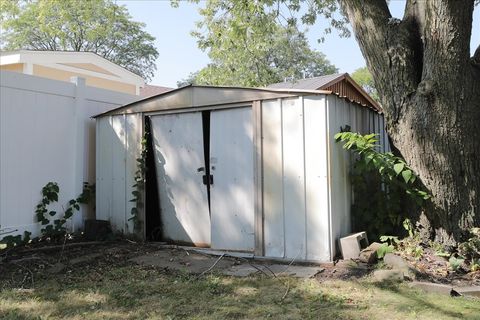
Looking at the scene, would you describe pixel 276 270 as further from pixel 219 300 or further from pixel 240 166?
pixel 240 166

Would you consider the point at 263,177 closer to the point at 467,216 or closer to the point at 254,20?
the point at 467,216

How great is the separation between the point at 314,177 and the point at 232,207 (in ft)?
4.27

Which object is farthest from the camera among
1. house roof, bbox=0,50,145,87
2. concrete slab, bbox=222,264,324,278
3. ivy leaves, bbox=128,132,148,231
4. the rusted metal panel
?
house roof, bbox=0,50,145,87

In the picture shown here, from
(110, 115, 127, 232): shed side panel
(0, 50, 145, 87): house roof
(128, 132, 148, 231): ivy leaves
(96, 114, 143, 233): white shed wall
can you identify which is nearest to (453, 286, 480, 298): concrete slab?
(128, 132, 148, 231): ivy leaves

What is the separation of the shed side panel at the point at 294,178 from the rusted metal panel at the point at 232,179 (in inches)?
20.3

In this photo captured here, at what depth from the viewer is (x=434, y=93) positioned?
508 cm

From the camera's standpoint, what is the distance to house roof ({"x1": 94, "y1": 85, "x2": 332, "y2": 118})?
18.8 feet

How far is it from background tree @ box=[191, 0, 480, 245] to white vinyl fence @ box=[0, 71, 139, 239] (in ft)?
15.1

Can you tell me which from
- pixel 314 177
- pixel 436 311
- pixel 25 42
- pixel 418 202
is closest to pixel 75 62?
pixel 314 177

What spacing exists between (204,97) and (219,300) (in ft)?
10.1

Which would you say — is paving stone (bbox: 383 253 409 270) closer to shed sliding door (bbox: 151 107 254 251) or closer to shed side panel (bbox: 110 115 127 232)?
shed sliding door (bbox: 151 107 254 251)

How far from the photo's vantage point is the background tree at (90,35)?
80.7 feet

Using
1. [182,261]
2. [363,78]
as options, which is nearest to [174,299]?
[182,261]

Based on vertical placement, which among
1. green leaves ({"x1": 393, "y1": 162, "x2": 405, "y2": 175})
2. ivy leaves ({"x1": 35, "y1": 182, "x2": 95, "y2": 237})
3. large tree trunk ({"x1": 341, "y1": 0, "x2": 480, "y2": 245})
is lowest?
ivy leaves ({"x1": 35, "y1": 182, "x2": 95, "y2": 237})
